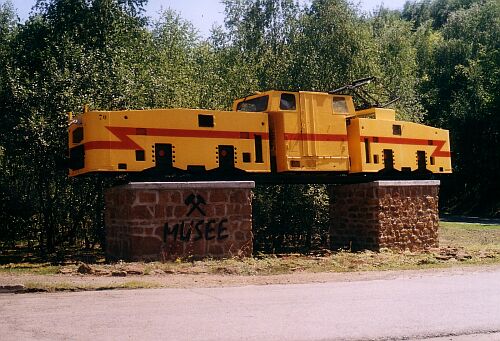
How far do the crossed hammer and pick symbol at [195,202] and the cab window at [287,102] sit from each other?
3.42 meters

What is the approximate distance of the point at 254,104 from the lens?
1648cm

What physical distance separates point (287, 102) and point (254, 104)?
1132 mm

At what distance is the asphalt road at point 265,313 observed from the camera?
6.88 meters

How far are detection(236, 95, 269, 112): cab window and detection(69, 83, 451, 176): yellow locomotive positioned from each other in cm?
3

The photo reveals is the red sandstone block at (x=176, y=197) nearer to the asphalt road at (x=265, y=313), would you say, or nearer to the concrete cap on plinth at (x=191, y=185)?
the concrete cap on plinth at (x=191, y=185)

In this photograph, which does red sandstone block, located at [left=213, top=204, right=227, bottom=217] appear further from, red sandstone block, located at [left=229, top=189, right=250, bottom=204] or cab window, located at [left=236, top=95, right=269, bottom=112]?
cab window, located at [left=236, top=95, right=269, bottom=112]

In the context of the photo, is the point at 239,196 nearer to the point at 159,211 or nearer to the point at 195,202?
the point at 195,202

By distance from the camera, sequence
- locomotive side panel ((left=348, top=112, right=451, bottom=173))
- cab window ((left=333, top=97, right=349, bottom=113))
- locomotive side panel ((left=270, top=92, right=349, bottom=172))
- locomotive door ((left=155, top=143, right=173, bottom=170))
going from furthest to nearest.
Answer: locomotive side panel ((left=348, top=112, right=451, bottom=173)) < cab window ((left=333, top=97, right=349, bottom=113)) < locomotive side panel ((left=270, top=92, right=349, bottom=172)) < locomotive door ((left=155, top=143, right=173, bottom=170))

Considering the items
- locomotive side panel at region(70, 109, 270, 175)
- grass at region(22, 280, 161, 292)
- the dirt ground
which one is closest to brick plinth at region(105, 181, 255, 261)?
locomotive side panel at region(70, 109, 270, 175)

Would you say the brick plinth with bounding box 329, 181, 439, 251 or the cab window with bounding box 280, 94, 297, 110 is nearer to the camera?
the cab window with bounding box 280, 94, 297, 110

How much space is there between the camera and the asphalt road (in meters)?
6.88

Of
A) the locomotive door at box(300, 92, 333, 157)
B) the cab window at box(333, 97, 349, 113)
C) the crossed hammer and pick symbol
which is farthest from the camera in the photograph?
the cab window at box(333, 97, 349, 113)

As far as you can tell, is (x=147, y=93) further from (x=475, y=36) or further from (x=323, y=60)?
(x=475, y=36)

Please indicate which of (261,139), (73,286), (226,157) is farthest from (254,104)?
(73,286)
